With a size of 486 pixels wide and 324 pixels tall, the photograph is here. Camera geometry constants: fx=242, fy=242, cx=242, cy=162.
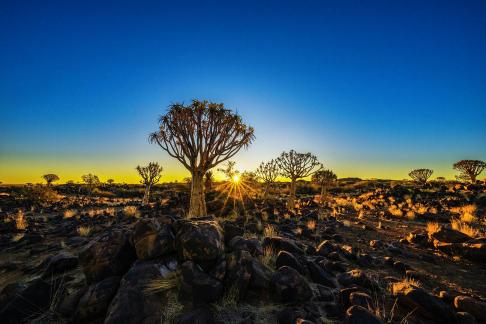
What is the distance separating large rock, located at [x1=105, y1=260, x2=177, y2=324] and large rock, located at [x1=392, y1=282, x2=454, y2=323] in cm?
434

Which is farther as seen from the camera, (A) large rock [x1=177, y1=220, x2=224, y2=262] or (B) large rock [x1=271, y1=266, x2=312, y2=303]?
(A) large rock [x1=177, y1=220, x2=224, y2=262]

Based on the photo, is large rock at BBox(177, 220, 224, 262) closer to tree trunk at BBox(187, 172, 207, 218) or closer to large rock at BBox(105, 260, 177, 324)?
large rock at BBox(105, 260, 177, 324)

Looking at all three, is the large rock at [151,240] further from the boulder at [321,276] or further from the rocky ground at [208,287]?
the boulder at [321,276]

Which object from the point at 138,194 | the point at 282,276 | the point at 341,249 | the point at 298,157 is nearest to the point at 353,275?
the point at 282,276

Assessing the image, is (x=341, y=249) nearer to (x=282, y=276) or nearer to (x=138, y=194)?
(x=282, y=276)

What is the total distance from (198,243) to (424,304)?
13.8ft

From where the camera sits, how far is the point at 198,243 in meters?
4.82

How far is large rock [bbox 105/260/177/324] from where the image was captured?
3.65 m

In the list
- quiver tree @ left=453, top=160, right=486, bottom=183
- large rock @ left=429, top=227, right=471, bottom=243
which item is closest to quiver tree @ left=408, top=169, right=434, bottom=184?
quiver tree @ left=453, top=160, right=486, bottom=183

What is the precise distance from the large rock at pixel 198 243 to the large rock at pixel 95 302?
1364 millimetres

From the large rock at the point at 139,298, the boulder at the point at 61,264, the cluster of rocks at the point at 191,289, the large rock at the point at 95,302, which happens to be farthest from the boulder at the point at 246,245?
the boulder at the point at 61,264

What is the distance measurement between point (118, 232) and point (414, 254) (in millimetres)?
10146

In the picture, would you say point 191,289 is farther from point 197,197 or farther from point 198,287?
point 197,197

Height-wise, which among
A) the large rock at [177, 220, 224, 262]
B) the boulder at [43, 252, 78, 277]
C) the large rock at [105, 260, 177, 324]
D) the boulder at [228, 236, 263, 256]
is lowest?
the boulder at [43, 252, 78, 277]
